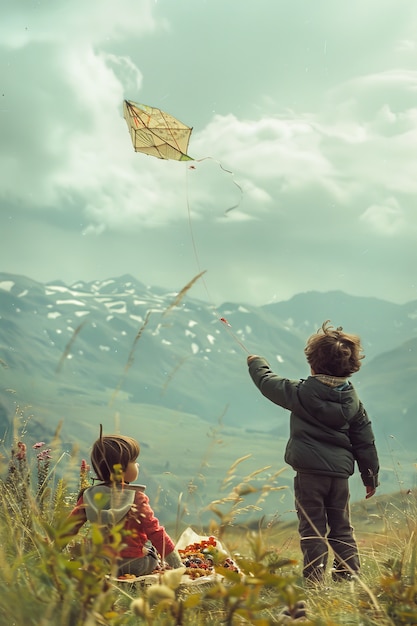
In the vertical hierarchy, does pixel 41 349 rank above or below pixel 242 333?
below

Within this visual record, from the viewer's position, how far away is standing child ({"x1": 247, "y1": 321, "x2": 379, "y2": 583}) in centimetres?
497

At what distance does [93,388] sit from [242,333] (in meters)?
38.8

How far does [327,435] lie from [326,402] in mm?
228

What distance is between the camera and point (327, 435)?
501 centimetres

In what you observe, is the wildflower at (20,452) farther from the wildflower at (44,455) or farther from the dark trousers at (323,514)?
the dark trousers at (323,514)

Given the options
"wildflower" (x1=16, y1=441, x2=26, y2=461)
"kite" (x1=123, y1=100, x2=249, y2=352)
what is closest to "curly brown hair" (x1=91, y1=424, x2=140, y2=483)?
"wildflower" (x1=16, y1=441, x2=26, y2=461)

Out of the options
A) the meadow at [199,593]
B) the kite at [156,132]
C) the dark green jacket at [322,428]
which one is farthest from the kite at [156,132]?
the meadow at [199,593]

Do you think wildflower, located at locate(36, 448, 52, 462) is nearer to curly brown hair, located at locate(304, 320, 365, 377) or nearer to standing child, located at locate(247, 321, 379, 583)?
standing child, located at locate(247, 321, 379, 583)

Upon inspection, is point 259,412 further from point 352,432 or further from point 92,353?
point 352,432

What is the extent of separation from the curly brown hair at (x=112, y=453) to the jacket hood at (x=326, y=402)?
1.39 m

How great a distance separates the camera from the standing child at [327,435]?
4.97m

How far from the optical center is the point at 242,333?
14612cm

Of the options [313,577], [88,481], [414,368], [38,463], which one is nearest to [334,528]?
[313,577]

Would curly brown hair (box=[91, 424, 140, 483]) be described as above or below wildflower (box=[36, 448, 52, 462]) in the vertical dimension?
above
